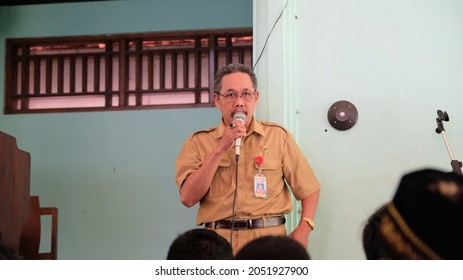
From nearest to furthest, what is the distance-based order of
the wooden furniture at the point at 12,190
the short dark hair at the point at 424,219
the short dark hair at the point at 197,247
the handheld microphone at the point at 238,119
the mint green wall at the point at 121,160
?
the short dark hair at the point at 424,219 < the short dark hair at the point at 197,247 < the handheld microphone at the point at 238,119 < the wooden furniture at the point at 12,190 < the mint green wall at the point at 121,160

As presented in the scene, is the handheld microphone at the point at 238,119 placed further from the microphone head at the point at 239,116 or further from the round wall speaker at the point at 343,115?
the round wall speaker at the point at 343,115

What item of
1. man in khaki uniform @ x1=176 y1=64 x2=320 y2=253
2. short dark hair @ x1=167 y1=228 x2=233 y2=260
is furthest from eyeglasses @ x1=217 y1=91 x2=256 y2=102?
short dark hair @ x1=167 y1=228 x2=233 y2=260

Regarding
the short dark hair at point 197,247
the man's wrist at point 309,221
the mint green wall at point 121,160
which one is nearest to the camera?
the short dark hair at point 197,247

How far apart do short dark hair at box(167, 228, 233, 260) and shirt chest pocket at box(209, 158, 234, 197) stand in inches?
37.0

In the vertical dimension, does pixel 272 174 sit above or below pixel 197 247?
above

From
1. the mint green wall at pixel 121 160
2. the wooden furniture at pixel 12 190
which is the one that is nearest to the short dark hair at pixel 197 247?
the wooden furniture at pixel 12 190

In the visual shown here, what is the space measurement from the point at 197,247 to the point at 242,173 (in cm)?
103

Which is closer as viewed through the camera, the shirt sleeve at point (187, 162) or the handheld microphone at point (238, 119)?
the handheld microphone at point (238, 119)

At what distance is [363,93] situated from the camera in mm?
2873

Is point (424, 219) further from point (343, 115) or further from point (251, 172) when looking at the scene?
point (343, 115)

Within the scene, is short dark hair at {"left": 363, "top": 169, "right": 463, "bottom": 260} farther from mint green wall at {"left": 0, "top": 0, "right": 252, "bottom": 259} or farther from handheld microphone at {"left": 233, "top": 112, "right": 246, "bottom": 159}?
mint green wall at {"left": 0, "top": 0, "right": 252, "bottom": 259}

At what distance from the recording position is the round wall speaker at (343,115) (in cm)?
284

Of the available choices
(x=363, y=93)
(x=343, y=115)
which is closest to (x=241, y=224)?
(x=343, y=115)

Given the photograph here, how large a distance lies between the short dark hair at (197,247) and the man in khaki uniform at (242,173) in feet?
2.62
